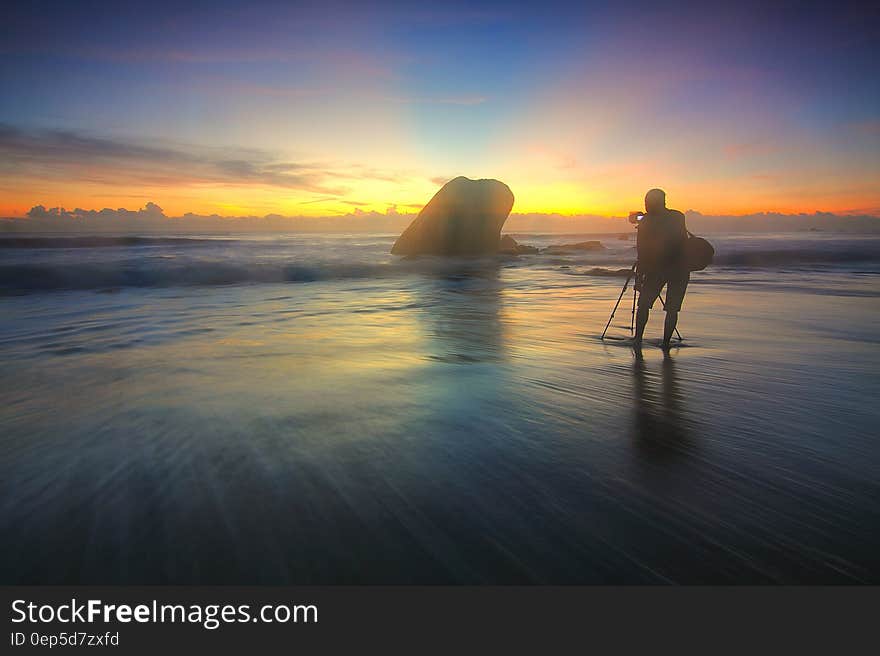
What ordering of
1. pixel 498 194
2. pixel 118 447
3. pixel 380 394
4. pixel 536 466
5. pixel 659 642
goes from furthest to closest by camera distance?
pixel 498 194
pixel 380 394
pixel 118 447
pixel 536 466
pixel 659 642

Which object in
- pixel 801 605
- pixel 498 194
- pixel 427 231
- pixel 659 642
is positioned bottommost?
pixel 659 642

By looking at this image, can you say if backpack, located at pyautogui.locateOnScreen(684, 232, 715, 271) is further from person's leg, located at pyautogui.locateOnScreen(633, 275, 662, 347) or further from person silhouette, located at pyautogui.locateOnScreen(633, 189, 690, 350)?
person's leg, located at pyautogui.locateOnScreen(633, 275, 662, 347)

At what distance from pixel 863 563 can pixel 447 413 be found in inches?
116

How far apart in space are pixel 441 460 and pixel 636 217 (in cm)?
522

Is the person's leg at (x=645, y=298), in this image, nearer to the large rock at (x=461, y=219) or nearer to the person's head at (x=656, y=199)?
the person's head at (x=656, y=199)

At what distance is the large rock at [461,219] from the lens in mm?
40250

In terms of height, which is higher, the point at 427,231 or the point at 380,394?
the point at 427,231

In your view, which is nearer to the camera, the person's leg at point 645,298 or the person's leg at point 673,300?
the person's leg at point 673,300

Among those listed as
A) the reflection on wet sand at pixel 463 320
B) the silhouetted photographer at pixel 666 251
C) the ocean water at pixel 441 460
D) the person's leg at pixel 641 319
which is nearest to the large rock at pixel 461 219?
the reflection on wet sand at pixel 463 320

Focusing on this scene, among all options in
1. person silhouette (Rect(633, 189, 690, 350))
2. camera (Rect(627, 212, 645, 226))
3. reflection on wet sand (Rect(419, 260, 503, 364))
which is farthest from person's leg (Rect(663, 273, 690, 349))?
reflection on wet sand (Rect(419, 260, 503, 364))

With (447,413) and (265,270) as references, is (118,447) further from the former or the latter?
(265,270)

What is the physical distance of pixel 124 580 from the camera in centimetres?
215

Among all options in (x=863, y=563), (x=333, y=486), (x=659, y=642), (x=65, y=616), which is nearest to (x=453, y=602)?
(x=659, y=642)

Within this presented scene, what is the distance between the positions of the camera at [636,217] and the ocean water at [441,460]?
2025 millimetres
